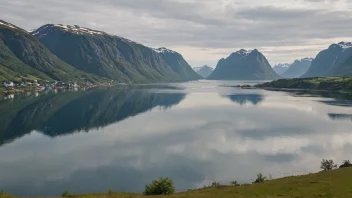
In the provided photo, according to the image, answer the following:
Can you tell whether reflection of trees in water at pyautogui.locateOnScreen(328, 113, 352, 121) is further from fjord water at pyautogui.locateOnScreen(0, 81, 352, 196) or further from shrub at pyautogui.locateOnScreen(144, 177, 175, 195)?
shrub at pyautogui.locateOnScreen(144, 177, 175, 195)

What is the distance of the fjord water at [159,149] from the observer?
72119 mm

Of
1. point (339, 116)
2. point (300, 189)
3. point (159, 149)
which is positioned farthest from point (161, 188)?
point (339, 116)

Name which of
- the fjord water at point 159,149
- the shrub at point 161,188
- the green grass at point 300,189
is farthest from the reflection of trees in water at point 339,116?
the shrub at point 161,188

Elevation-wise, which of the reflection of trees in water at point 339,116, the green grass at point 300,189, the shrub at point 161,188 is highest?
the green grass at point 300,189

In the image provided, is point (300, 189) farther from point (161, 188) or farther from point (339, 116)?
point (339, 116)

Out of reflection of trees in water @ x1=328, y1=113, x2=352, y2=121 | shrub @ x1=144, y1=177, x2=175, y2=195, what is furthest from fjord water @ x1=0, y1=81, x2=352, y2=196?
shrub @ x1=144, y1=177, x2=175, y2=195

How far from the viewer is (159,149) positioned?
329ft

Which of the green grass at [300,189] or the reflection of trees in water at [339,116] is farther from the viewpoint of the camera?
the reflection of trees in water at [339,116]

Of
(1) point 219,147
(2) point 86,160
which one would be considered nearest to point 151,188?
(2) point 86,160

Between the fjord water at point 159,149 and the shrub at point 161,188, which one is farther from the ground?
the shrub at point 161,188

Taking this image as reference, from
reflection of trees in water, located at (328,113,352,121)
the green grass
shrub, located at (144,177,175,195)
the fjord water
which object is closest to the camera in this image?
the green grass

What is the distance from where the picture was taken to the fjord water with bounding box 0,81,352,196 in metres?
72.1

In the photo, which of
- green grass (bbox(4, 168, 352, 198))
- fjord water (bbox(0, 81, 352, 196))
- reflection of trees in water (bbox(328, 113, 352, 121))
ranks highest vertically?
green grass (bbox(4, 168, 352, 198))

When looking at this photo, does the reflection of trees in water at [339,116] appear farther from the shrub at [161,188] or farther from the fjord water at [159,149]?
the shrub at [161,188]
